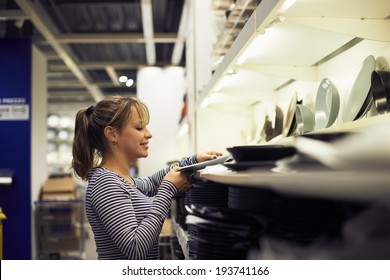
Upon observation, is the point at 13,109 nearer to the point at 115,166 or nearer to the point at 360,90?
the point at 115,166

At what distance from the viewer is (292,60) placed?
177 cm

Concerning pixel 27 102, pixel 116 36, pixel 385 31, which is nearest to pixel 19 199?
pixel 27 102

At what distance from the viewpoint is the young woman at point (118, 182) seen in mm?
1069

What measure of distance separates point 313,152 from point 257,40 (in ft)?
3.08

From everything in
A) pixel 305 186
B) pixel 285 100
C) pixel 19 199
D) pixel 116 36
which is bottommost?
pixel 19 199

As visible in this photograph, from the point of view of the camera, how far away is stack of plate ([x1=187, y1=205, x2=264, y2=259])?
680 millimetres

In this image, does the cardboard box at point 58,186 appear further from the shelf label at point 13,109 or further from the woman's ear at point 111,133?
the woman's ear at point 111,133

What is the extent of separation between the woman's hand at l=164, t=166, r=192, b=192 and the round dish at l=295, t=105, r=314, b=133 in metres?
0.64

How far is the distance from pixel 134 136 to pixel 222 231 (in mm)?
538

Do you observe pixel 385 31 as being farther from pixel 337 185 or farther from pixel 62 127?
pixel 62 127

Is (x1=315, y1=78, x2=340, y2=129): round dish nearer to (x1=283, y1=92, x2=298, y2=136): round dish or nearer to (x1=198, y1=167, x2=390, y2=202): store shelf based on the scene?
(x1=283, y1=92, x2=298, y2=136): round dish

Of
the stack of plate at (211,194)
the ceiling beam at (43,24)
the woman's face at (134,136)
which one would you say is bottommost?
the stack of plate at (211,194)

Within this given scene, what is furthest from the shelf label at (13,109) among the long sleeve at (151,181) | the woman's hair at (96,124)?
the woman's hair at (96,124)

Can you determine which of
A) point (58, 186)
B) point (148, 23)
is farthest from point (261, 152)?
point (58, 186)
